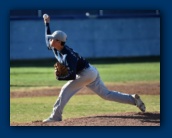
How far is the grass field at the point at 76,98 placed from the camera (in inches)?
337

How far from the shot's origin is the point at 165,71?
676cm

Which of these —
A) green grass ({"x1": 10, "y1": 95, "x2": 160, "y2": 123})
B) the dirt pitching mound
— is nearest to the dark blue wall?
green grass ({"x1": 10, "y1": 95, "x2": 160, "y2": 123})

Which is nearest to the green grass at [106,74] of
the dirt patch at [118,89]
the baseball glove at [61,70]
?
the dirt patch at [118,89]

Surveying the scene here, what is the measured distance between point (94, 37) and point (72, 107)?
9.26 meters

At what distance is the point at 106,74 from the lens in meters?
14.9

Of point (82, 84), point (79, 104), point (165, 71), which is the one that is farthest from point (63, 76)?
point (79, 104)

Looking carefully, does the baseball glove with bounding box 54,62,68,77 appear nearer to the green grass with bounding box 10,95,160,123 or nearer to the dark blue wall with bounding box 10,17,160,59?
the green grass with bounding box 10,95,160,123

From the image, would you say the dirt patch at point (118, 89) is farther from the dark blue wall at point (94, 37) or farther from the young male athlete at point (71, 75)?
the young male athlete at point (71, 75)

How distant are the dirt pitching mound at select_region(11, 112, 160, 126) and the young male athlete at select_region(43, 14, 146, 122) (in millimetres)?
187

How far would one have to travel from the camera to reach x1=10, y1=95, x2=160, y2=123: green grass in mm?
8305

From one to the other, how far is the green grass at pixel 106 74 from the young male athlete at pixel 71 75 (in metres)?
4.44

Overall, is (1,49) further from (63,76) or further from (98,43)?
(98,43)

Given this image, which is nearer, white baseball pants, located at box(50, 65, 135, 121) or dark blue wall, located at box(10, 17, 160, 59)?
white baseball pants, located at box(50, 65, 135, 121)

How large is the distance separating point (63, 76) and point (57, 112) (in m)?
0.52
